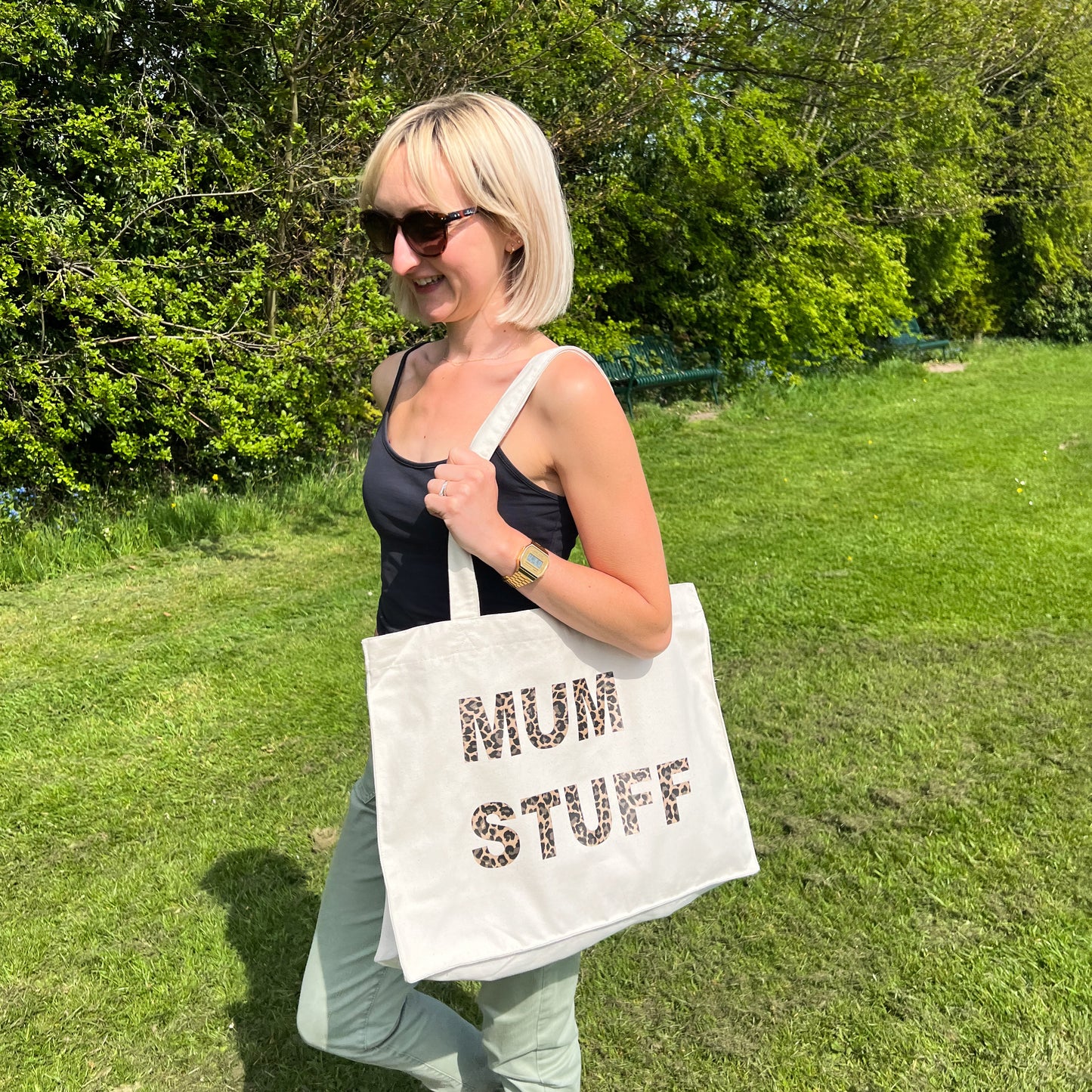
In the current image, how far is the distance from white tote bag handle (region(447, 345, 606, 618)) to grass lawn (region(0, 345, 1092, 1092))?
5.38ft

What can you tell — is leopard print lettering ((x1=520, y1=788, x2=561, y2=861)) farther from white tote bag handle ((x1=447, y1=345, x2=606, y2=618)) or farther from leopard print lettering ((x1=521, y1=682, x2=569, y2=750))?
white tote bag handle ((x1=447, y1=345, x2=606, y2=618))

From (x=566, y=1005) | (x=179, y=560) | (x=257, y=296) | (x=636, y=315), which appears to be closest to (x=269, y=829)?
(x=566, y=1005)

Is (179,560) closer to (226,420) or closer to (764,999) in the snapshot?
(226,420)

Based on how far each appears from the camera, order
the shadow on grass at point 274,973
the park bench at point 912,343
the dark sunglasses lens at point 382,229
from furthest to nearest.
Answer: the park bench at point 912,343 → the shadow on grass at point 274,973 → the dark sunglasses lens at point 382,229

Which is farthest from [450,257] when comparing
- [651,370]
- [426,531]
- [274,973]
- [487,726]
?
[651,370]

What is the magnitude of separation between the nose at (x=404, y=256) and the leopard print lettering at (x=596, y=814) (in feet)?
2.90

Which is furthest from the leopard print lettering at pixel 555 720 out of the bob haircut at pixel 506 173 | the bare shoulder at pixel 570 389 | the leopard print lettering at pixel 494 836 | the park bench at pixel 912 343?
the park bench at pixel 912 343

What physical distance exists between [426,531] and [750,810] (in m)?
2.45

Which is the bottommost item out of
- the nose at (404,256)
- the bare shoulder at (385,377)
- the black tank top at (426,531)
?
the black tank top at (426,531)

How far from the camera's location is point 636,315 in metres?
12.0

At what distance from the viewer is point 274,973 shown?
2844 millimetres

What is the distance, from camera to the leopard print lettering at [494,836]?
1.45 meters

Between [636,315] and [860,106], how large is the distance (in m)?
3.49

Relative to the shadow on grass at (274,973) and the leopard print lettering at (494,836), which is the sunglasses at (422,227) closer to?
the leopard print lettering at (494,836)
